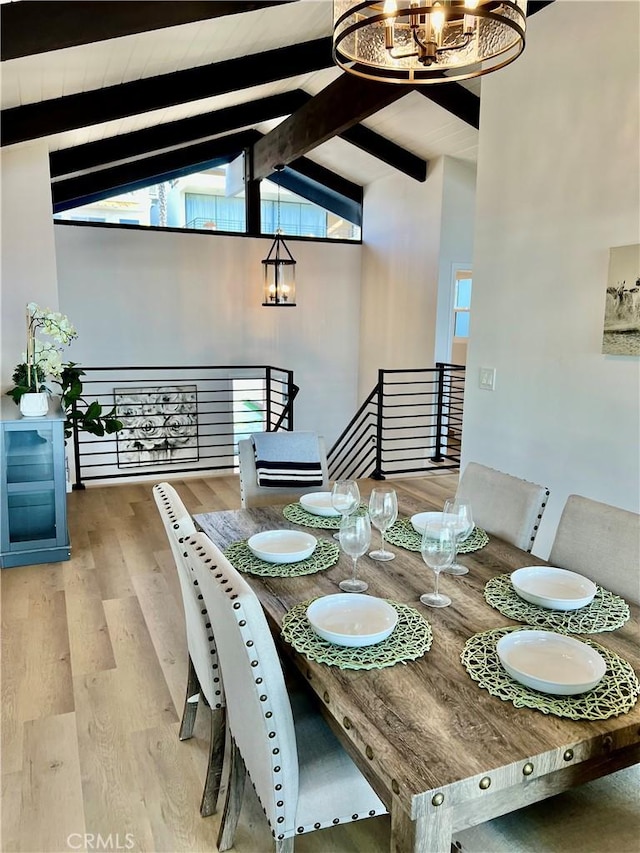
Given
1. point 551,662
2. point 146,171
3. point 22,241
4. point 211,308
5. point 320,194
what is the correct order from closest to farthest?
point 551,662
point 22,241
point 146,171
point 211,308
point 320,194

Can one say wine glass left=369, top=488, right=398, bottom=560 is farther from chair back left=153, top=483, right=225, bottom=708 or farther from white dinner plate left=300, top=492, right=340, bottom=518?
chair back left=153, top=483, right=225, bottom=708

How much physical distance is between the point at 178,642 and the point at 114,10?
115 inches

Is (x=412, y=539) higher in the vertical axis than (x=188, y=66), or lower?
lower

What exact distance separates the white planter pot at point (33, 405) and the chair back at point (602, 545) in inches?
122

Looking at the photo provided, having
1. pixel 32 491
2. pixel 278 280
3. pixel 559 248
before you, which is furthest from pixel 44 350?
pixel 278 280

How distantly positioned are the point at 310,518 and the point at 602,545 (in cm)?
106

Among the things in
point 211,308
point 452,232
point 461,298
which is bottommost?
point 211,308

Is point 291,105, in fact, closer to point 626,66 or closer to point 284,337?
point 284,337

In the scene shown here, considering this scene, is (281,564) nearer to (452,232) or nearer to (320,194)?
(452,232)

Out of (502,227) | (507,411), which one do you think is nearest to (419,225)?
(502,227)

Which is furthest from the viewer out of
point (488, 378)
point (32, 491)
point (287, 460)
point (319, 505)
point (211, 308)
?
point (211, 308)

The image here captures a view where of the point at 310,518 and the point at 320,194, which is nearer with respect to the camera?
the point at 310,518

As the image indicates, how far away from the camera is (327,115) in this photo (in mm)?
5012

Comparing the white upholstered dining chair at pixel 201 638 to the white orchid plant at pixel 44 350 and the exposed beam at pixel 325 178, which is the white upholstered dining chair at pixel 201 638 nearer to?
the white orchid plant at pixel 44 350
